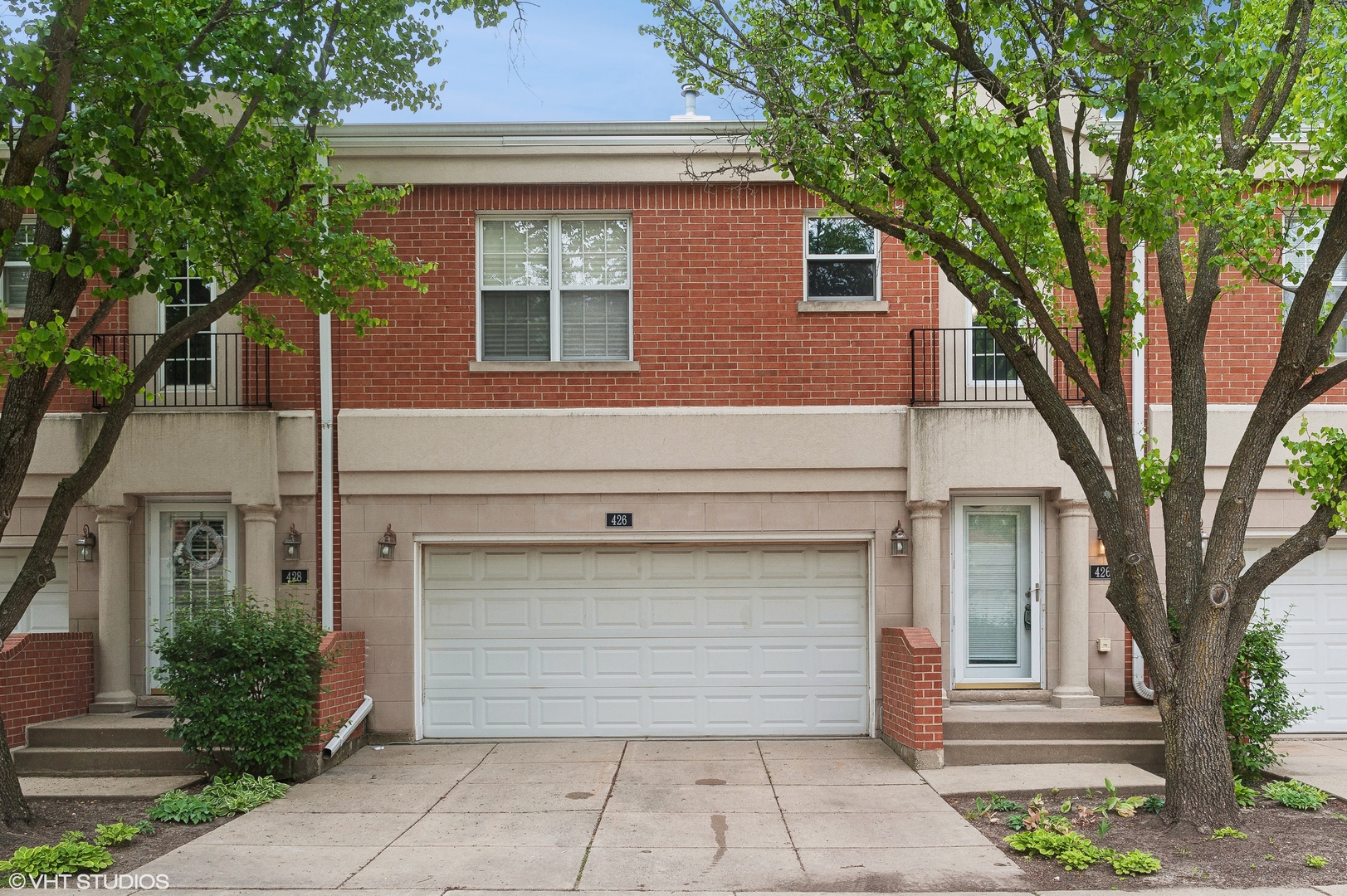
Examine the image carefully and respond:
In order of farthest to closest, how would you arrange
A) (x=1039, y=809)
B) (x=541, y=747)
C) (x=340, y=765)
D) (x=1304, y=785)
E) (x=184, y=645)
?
(x=541, y=747) < (x=340, y=765) < (x=184, y=645) < (x=1304, y=785) < (x=1039, y=809)

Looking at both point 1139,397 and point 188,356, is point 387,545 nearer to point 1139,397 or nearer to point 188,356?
point 188,356

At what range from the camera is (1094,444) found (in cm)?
1052

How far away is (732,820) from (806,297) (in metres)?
5.53

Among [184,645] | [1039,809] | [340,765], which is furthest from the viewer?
[340,765]

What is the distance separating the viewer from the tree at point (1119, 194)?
6.93m

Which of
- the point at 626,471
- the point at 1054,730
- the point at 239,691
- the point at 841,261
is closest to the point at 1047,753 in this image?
the point at 1054,730

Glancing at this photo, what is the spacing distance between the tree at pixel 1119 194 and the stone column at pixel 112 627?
24.9 feet

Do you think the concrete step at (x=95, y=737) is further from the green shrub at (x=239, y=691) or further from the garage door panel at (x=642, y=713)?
the garage door panel at (x=642, y=713)

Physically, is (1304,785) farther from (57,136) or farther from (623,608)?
(57,136)

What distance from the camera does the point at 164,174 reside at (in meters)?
7.79

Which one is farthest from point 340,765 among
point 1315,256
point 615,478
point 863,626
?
point 1315,256

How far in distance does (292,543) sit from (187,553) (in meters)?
1.28

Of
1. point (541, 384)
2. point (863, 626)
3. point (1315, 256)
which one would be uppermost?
point (1315, 256)

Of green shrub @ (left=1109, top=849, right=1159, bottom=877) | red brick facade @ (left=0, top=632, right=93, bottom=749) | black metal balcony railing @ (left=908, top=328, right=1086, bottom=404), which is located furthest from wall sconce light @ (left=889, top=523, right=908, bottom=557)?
red brick facade @ (left=0, top=632, right=93, bottom=749)
